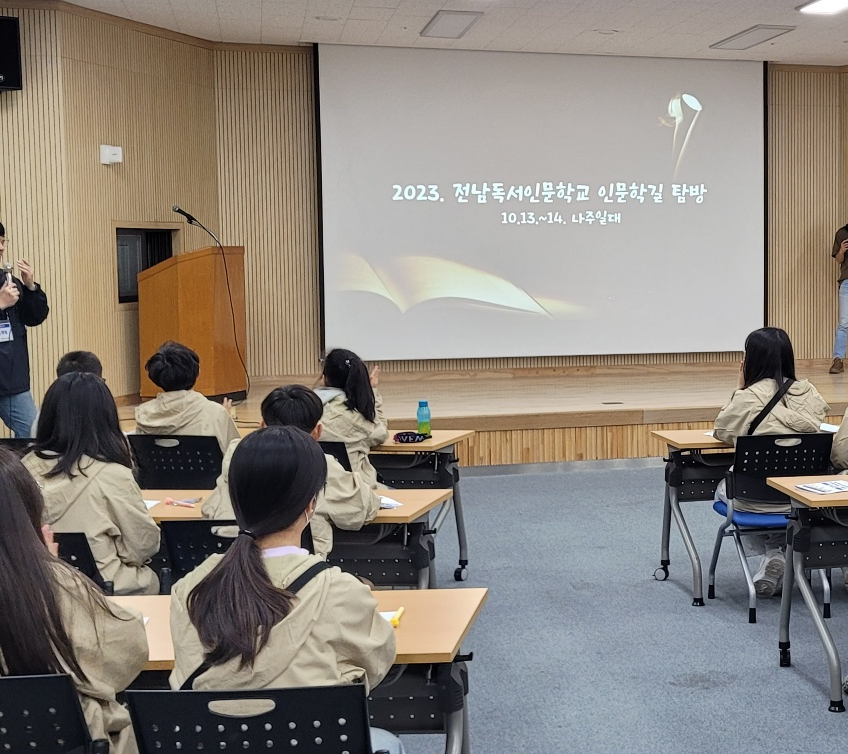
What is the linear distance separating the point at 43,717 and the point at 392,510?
6.11ft

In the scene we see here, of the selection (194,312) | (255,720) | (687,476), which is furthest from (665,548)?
(194,312)

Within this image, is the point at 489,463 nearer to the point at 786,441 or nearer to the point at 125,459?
the point at 786,441

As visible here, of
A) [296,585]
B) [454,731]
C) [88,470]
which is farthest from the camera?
[88,470]

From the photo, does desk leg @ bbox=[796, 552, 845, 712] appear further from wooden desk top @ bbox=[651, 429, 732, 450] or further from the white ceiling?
the white ceiling

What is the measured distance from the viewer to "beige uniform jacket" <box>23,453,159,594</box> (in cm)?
304

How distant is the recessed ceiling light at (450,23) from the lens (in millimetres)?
8258

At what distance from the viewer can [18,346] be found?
5785 millimetres

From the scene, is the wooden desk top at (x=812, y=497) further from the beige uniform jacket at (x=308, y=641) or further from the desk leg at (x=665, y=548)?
the beige uniform jacket at (x=308, y=641)

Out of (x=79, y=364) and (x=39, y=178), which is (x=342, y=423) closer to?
(x=79, y=364)

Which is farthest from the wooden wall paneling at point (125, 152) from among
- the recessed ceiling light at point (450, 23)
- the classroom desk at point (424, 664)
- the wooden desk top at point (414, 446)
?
the classroom desk at point (424, 664)

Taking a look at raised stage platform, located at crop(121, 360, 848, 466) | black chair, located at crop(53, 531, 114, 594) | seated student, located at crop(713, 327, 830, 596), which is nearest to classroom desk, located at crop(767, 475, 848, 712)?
seated student, located at crop(713, 327, 830, 596)

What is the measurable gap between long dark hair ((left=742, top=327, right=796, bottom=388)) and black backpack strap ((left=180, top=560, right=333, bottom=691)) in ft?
10.5

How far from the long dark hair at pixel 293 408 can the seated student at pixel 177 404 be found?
1472 mm

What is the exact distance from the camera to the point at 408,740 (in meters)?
3.36
